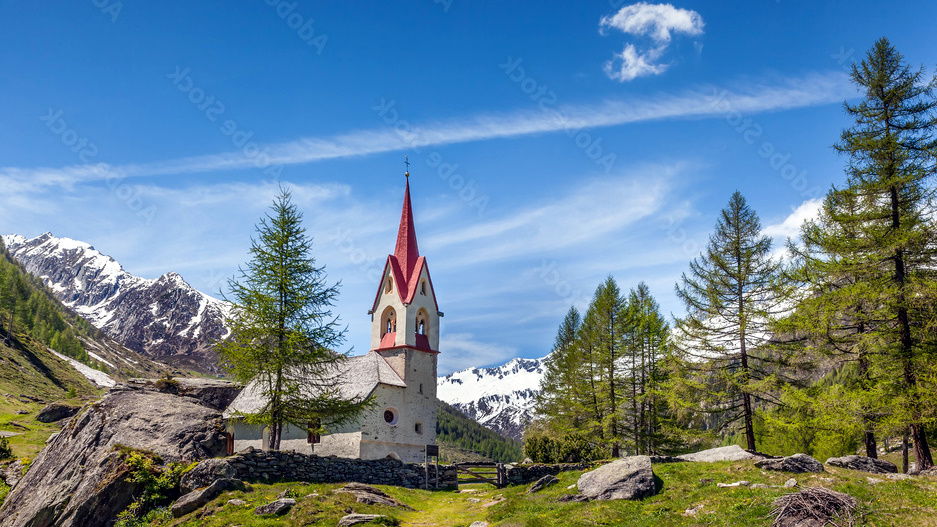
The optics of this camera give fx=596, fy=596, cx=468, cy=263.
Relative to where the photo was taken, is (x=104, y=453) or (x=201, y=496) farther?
(x=104, y=453)

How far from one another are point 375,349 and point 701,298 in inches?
964

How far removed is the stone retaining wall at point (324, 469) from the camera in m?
22.5

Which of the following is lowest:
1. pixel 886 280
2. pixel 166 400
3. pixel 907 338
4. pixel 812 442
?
pixel 812 442

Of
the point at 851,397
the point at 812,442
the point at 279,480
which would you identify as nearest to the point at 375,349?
the point at 279,480

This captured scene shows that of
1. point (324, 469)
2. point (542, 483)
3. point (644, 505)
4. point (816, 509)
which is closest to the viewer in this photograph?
point (816, 509)

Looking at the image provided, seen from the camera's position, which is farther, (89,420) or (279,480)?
(89,420)

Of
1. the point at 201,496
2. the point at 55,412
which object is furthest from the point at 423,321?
the point at 55,412

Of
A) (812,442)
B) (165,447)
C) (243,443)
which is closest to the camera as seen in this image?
(165,447)

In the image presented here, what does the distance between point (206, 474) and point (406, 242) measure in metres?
28.2

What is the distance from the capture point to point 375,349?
45.4 m

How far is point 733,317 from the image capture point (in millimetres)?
29828

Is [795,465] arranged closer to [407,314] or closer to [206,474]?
A: [206,474]

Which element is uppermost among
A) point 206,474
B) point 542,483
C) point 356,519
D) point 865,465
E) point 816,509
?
point 865,465

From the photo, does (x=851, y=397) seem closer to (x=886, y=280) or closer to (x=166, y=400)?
(x=886, y=280)
